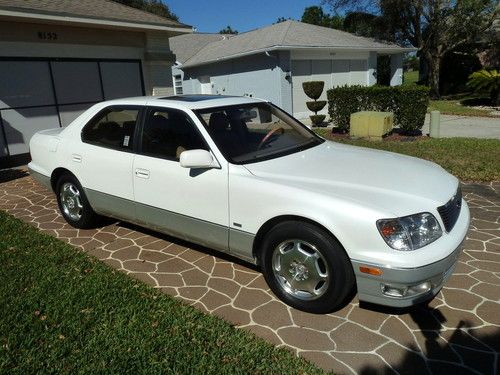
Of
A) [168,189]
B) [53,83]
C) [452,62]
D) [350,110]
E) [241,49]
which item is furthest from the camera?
[452,62]

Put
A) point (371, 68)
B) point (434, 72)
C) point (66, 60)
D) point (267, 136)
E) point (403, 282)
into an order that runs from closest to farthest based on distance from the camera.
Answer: point (403, 282), point (267, 136), point (66, 60), point (371, 68), point (434, 72)

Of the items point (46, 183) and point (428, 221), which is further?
point (46, 183)

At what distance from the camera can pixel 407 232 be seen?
2842mm

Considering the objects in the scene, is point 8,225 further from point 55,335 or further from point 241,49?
point 241,49

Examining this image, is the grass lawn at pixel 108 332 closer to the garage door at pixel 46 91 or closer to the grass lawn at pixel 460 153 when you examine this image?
the grass lawn at pixel 460 153

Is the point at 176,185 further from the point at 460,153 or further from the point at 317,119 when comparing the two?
the point at 317,119

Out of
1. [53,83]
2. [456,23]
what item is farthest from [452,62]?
[53,83]

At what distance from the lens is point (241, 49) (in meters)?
19.9

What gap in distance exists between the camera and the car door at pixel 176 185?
369 cm

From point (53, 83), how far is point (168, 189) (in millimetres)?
8159

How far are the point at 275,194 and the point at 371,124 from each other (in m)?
9.12

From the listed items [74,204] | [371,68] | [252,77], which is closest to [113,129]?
[74,204]

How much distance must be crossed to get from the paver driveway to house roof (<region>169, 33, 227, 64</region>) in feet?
69.6

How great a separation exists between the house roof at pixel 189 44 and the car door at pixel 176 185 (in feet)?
69.3
